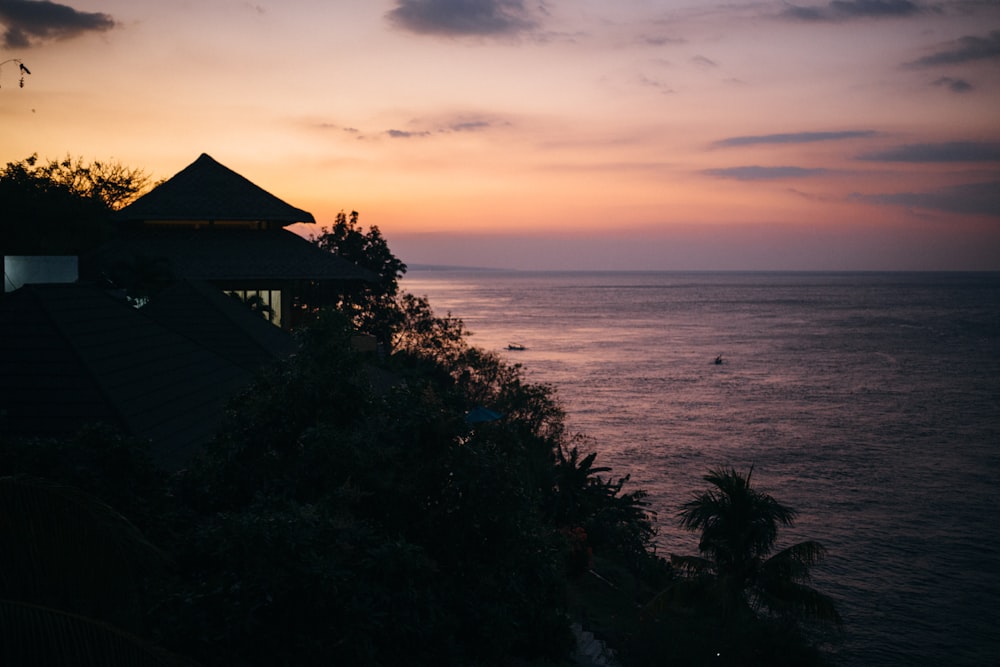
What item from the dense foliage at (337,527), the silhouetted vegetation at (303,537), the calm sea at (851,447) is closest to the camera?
the silhouetted vegetation at (303,537)

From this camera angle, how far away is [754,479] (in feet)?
182

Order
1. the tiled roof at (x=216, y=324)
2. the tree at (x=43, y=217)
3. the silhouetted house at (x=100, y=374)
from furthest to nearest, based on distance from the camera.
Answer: the tree at (x=43, y=217)
the tiled roof at (x=216, y=324)
the silhouetted house at (x=100, y=374)

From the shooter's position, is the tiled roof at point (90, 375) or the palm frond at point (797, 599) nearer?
the tiled roof at point (90, 375)

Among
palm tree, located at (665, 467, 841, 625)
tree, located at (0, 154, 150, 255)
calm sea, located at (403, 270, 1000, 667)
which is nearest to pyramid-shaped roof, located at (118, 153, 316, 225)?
tree, located at (0, 154, 150, 255)

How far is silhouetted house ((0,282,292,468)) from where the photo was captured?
13477 mm

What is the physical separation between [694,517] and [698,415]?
56989mm

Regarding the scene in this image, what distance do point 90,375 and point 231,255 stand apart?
25584 mm

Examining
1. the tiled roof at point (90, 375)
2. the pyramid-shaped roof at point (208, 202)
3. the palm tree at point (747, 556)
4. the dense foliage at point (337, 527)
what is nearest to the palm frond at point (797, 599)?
the palm tree at point (747, 556)

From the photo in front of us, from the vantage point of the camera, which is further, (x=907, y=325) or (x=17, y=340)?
(x=907, y=325)

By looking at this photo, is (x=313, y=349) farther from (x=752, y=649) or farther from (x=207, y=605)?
(x=752, y=649)

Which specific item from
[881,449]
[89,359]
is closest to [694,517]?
[89,359]

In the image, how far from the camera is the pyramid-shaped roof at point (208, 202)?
39.1 m

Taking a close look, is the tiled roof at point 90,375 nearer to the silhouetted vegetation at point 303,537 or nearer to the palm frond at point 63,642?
the silhouetted vegetation at point 303,537

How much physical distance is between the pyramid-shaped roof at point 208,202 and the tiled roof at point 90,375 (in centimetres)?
2348
